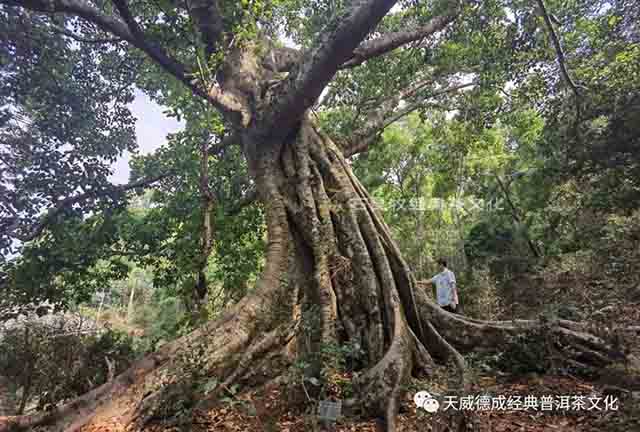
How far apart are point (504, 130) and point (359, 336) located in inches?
493

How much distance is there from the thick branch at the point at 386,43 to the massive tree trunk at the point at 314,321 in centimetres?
108

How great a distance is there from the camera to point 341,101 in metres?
6.79

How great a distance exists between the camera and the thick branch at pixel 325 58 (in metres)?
2.84

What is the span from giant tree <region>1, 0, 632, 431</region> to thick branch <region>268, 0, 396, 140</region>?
0.04ft

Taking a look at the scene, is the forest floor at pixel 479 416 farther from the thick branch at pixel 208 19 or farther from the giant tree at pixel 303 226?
the thick branch at pixel 208 19

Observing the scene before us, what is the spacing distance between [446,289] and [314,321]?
7.74 ft

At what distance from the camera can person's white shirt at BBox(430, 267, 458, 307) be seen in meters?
4.49

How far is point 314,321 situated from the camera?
3.06m

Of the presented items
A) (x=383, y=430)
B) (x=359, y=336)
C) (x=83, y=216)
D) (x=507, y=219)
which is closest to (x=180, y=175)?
(x=83, y=216)

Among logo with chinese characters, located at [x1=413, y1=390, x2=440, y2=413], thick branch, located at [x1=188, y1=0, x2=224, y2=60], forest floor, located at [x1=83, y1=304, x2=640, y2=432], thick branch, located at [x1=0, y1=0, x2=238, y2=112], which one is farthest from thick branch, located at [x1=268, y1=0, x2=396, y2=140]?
logo with chinese characters, located at [x1=413, y1=390, x2=440, y2=413]

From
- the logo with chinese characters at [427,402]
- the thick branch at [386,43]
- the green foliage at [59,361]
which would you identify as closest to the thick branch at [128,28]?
the thick branch at [386,43]

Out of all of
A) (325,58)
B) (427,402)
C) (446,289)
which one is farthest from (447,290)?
(325,58)

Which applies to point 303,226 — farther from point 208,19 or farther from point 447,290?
point 208,19

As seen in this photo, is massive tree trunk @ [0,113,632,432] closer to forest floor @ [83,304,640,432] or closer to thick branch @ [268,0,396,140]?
forest floor @ [83,304,640,432]
